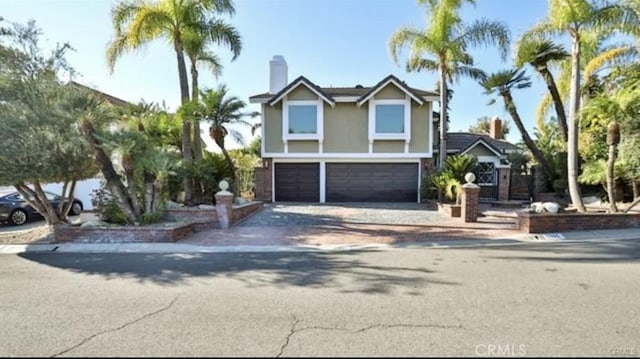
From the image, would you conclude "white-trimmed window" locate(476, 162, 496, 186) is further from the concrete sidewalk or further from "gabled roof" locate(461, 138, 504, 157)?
the concrete sidewalk

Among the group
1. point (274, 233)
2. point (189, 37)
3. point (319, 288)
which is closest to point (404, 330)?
point (319, 288)

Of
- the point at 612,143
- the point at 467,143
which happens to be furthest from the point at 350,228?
the point at 467,143

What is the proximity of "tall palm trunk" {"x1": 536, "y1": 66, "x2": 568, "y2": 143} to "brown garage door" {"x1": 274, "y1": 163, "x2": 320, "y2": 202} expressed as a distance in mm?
12070

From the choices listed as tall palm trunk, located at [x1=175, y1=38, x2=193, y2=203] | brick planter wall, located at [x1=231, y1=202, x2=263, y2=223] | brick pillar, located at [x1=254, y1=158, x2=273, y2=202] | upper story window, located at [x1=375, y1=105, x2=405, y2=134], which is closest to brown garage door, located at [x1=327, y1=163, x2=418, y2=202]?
upper story window, located at [x1=375, y1=105, x2=405, y2=134]

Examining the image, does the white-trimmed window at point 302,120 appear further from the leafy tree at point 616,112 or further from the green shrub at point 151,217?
the leafy tree at point 616,112

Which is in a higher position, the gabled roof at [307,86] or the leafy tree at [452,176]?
the gabled roof at [307,86]

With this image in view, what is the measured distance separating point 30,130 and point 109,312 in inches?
284

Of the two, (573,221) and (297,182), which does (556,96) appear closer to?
(573,221)

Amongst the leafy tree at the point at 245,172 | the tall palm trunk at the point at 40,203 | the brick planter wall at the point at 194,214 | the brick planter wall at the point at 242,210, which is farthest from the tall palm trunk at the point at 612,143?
Answer: the tall palm trunk at the point at 40,203

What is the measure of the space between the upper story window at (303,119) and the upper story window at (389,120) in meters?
3.19

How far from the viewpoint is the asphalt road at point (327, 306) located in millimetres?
3652

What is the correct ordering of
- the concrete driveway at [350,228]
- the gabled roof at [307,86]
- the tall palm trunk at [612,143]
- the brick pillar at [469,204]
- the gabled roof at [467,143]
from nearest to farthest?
1. the concrete driveway at [350,228]
2. the tall palm trunk at [612,143]
3. the brick pillar at [469,204]
4. the gabled roof at [307,86]
5. the gabled roof at [467,143]

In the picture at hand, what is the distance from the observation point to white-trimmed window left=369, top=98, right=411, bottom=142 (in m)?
17.7

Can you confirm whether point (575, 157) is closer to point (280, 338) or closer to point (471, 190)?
point (471, 190)
